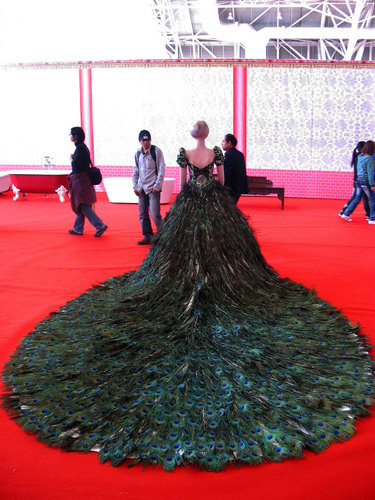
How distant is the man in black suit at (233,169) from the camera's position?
5090 mm

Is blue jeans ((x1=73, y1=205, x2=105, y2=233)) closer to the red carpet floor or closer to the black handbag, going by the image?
the red carpet floor

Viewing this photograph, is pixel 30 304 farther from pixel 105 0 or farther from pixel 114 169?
pixel 105 0

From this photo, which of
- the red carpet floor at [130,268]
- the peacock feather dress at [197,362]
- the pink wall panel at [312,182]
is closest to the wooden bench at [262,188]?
the red carpet floor at [130,268]

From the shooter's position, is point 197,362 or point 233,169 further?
point 233,169

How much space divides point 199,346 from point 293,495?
41.0 inches

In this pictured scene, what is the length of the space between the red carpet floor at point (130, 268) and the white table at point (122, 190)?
1.34ft

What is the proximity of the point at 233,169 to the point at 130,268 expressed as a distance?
148cm

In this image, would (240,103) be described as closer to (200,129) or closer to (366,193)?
(366,193)

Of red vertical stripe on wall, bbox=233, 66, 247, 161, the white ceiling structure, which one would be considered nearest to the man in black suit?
red vertical stripe on wall, bbox=233, 66, 247, 161

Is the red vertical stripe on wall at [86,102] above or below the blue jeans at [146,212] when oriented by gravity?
above

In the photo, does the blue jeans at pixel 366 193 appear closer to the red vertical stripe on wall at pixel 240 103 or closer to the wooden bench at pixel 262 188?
the wooden bench at pixel 262 188

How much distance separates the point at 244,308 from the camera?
3217 millimetres

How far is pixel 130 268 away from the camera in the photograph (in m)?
5.09

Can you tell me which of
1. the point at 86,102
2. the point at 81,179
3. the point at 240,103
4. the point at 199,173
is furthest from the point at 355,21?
the point at 199,173
